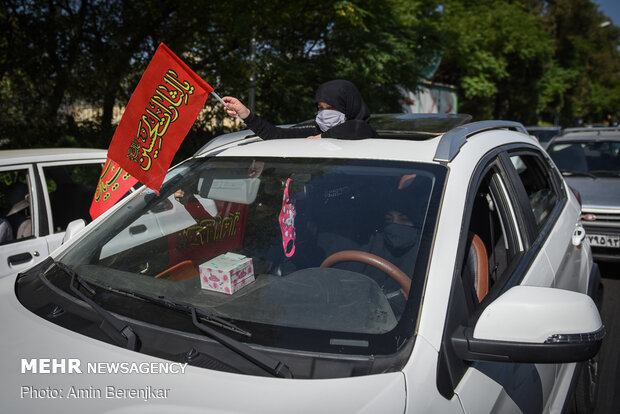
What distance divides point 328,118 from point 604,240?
164 inches

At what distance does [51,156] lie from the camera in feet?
12.9

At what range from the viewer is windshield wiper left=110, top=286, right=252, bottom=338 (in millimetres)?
1465

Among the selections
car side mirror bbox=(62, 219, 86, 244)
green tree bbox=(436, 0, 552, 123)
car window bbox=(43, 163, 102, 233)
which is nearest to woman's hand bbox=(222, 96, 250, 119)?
car side mirror bbox=(62, 219, 86, 244)

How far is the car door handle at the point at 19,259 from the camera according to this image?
3508 mm

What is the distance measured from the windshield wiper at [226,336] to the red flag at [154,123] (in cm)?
73

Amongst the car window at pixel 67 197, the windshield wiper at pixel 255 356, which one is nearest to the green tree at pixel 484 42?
the car window at pixel 67 197

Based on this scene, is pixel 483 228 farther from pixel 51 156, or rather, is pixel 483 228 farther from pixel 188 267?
pixel 51 156

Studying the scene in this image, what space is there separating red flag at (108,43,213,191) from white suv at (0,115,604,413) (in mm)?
176

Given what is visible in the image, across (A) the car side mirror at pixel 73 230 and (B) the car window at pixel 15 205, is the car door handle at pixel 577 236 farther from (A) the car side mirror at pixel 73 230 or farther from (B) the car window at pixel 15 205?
(B) the car window at pixel 15 205

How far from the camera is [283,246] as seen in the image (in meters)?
1.96

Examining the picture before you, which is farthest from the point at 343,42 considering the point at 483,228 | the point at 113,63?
the point at 483,228

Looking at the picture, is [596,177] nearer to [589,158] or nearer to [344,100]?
[589,158]

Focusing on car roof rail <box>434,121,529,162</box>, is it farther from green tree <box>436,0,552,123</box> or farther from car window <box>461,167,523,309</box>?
green tree <box>436,0,552,123</box>

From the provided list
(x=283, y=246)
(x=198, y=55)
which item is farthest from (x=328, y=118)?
(x=198, y=55)
